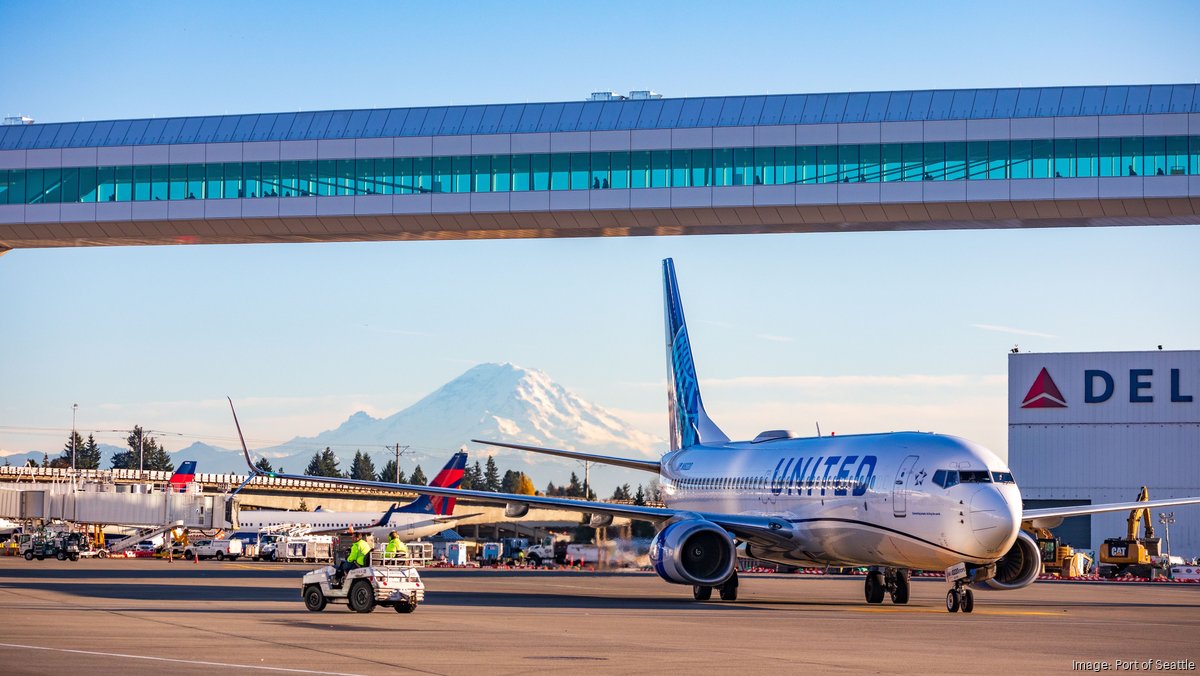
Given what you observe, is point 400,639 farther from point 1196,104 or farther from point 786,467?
point 1196,104

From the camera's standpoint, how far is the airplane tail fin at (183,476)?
106 meters

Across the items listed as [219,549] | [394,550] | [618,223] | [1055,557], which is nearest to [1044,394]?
[1055,557]

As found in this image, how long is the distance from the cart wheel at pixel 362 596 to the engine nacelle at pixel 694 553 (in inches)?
358

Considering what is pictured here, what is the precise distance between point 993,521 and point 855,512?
4.47 m

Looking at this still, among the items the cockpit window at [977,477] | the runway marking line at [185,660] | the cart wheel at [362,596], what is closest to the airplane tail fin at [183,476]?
the cart wheel at [362,596]

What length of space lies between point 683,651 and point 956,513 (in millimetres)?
11664

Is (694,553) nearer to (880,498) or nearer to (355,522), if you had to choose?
(880,498)

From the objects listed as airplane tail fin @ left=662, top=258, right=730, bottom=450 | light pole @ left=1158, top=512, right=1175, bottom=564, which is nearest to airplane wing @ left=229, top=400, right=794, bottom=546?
airplane tail fin @ left=662, top=258, right=730, bottom=450

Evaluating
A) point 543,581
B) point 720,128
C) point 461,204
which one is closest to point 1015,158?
point 720,128

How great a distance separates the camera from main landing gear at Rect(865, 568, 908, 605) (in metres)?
39.0

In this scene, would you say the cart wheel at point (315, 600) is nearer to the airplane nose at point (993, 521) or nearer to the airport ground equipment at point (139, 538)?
the airplane nose at point (993, 521)

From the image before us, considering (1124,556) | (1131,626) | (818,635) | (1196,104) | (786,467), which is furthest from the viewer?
(1124,556)

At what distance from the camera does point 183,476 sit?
10950cm

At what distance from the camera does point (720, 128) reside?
49.3 m
